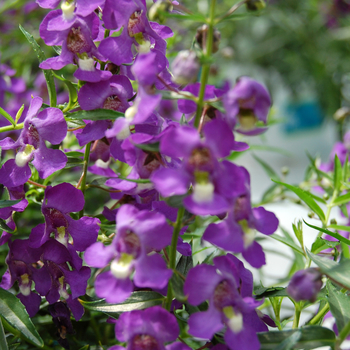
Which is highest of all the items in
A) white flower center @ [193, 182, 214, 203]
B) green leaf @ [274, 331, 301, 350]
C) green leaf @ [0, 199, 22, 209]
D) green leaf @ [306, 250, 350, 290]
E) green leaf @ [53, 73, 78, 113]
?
white flower center @ [193, 182, 214, 203]

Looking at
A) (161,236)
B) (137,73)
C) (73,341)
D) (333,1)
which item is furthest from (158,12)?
(333,1)

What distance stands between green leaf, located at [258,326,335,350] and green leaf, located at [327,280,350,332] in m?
0.02

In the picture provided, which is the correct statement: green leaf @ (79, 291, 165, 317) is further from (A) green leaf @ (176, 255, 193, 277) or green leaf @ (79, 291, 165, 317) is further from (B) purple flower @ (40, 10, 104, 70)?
(B) purple flower @ (40, 10, 104, 70)

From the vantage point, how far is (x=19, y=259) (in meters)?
0.45

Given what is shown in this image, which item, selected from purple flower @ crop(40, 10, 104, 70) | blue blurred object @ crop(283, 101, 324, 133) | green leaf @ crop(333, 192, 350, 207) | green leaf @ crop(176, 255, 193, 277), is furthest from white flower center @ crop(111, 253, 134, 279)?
blue blurred object @ crop(283, 101, 324, 133)

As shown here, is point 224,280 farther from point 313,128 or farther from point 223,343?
point 313,128

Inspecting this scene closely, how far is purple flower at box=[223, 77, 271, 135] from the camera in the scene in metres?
0.30

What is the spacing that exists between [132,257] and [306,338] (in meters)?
0.16

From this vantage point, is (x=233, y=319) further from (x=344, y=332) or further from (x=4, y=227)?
(x=4, y=227)

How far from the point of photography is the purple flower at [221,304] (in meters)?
0.33

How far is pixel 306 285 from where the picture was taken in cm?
33

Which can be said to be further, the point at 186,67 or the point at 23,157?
the point at 23,157

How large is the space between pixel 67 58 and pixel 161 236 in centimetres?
21

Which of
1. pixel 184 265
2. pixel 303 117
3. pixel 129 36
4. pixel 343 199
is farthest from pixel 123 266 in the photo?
pixel 303 117
